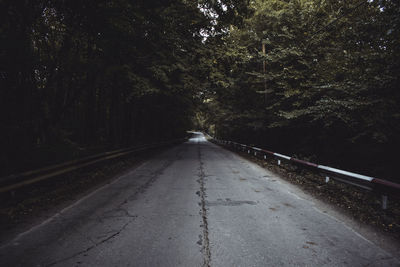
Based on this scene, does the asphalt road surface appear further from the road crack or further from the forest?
the forest

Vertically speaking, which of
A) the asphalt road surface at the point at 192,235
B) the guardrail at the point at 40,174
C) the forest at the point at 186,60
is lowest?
the asphalt road surface at the point at 192,235

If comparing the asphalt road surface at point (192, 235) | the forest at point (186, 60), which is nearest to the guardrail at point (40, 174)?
the forest at point (186, 60)

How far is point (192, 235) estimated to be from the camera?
318 centimetres

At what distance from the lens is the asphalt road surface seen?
2.60m

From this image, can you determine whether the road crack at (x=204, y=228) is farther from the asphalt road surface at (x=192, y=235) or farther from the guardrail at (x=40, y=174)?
the guardrail at (x=40, y=174)

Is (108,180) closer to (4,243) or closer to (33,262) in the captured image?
(4,243)

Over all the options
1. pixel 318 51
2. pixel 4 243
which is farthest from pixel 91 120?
pixel 318 51

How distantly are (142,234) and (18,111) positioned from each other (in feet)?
17.4

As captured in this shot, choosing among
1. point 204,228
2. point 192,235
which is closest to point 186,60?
point 204,228

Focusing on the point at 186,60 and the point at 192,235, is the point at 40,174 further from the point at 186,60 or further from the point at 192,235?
the point at 186,60

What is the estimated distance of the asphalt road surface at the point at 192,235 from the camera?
260 cm

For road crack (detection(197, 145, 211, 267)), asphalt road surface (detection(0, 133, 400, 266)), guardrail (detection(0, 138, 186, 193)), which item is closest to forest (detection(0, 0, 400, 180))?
guardrail (detection(0, 138, 186, 193))

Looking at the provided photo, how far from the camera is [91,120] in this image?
507 inches

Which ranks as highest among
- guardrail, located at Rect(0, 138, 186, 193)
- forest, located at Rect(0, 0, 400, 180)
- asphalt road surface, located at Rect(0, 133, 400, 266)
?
forest, located at Rect(0, 0, 400, 180)
